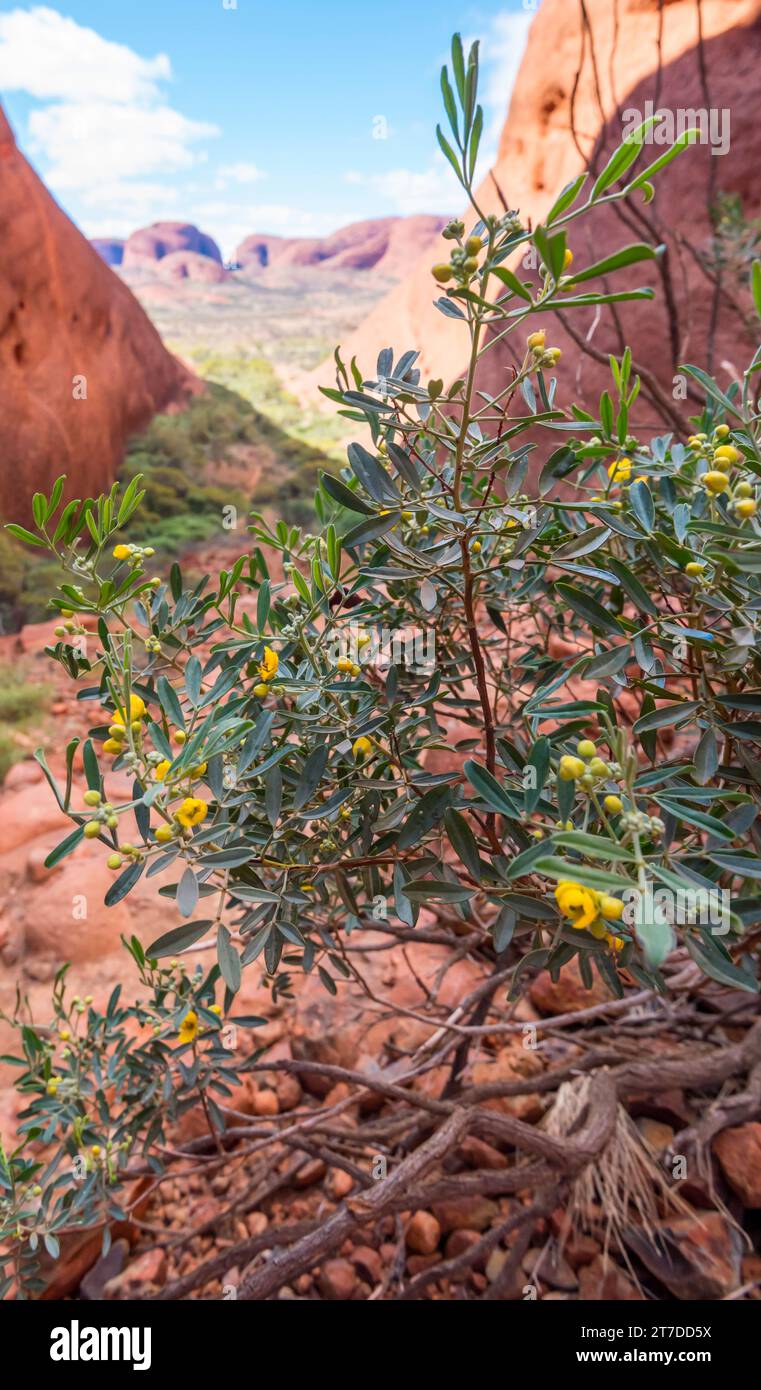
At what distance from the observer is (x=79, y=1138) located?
957mm

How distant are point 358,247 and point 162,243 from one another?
5.59 m

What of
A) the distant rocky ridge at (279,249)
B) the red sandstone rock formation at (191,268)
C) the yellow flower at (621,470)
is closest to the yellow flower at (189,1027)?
the yellow flower at (621,470)

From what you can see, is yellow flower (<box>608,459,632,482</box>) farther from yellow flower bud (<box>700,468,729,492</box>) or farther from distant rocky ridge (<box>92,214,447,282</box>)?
distant rocky ridge (<box>92,214,447,282</box>)

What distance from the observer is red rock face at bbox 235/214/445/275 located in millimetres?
17406

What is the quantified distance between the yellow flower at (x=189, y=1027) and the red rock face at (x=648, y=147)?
3.03 metres

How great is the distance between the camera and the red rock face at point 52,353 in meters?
4.19

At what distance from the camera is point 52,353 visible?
15.1 ft

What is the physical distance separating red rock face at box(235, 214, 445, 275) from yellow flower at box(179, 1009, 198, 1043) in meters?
18.9

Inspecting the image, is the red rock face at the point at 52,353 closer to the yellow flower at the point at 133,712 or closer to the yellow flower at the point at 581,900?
the yellow flower at the point at 133,712

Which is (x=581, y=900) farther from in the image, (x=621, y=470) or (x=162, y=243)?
(x=162, y=243)
